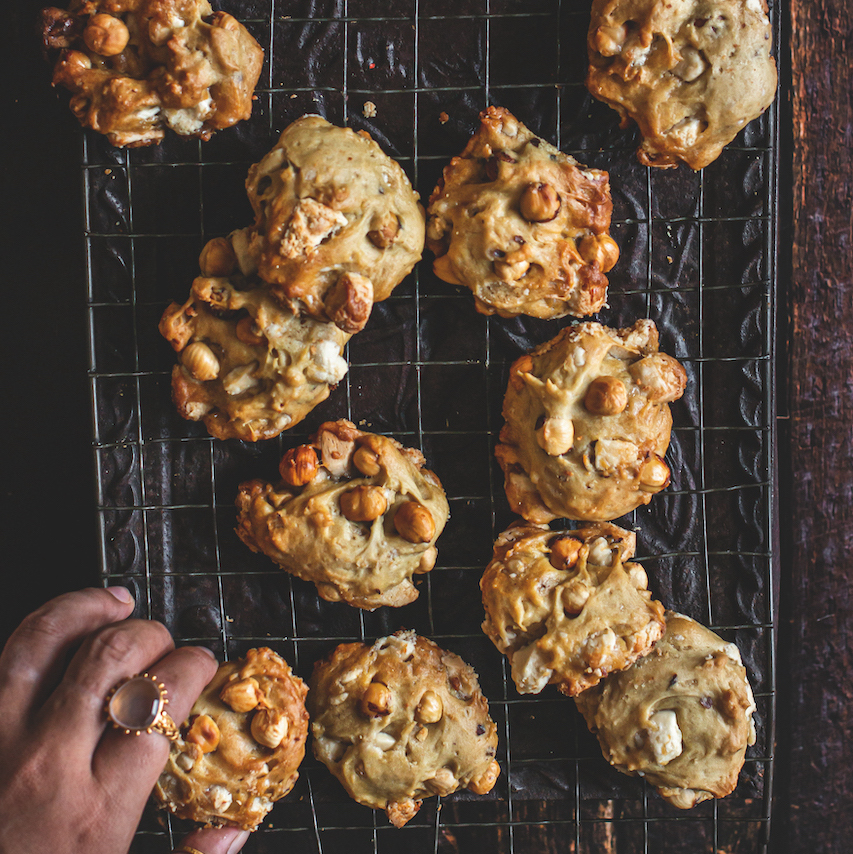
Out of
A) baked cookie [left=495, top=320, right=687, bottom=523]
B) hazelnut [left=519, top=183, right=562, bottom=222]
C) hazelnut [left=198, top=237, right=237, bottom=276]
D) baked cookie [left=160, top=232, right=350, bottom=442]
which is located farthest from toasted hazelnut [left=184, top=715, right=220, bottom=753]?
hazelnut [left=519, top=183, right=562, bottom=222]

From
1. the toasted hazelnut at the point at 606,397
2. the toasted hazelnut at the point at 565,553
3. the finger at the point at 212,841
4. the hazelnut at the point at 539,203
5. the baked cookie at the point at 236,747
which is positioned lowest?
the finger at the point at 212,841

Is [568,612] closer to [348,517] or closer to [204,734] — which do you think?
[348,517]

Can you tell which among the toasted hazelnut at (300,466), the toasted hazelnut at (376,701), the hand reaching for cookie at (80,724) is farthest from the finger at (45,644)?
the toasted hazelnut at (376,701)

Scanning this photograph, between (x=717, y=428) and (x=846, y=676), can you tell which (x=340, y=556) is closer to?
(x=717, y=428)

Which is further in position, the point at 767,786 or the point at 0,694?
the point at 767,786

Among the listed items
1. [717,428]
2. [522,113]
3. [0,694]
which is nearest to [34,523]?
[0,694]

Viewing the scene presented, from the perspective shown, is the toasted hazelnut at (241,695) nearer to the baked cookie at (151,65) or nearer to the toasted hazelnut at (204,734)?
the toasted hazelnut at (204,734)

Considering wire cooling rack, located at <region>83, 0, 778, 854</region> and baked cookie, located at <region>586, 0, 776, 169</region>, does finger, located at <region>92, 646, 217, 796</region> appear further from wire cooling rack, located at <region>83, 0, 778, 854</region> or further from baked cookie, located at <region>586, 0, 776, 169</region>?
baked cookie, located at <region>586, 0, 776, 169</region>
